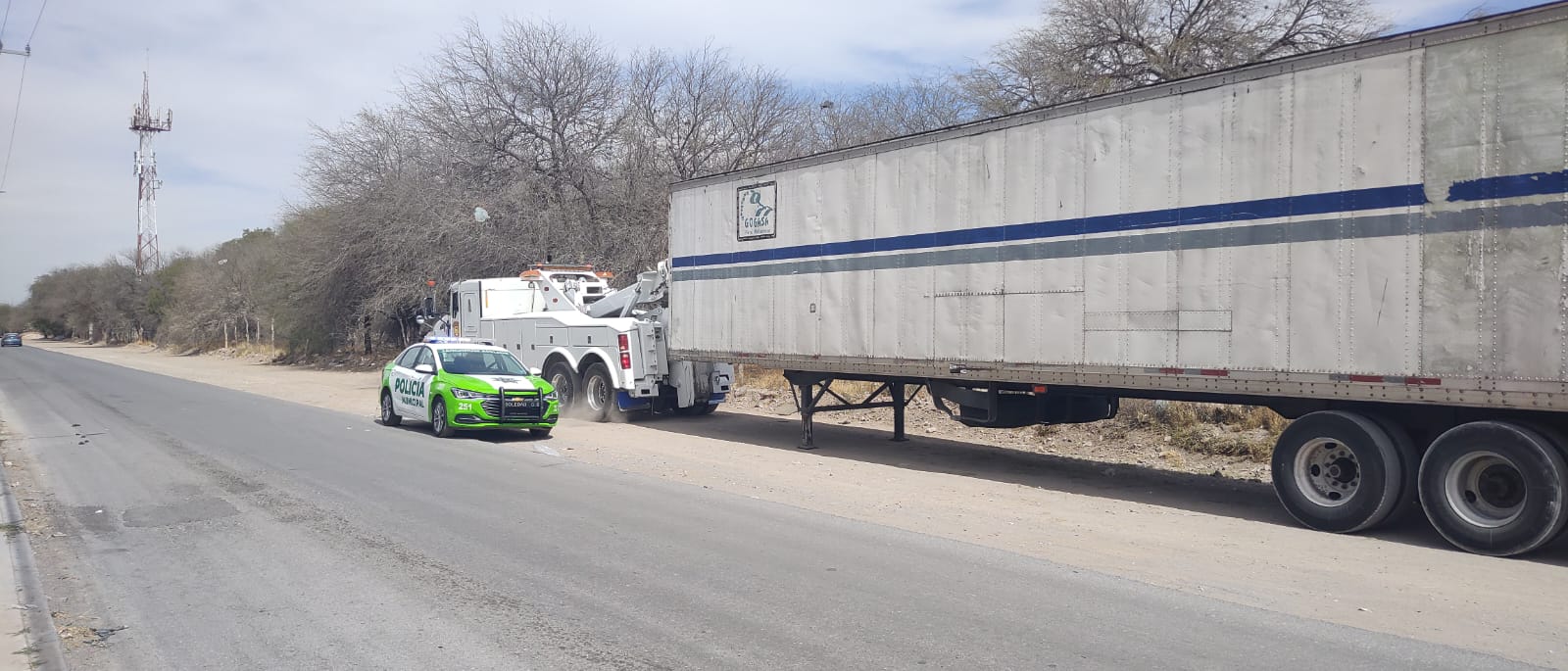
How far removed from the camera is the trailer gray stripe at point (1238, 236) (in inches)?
301

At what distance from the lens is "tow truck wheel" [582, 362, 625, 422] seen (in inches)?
712

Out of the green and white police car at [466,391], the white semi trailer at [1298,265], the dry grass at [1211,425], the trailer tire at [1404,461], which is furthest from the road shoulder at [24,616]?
the dry grass at [1211,425]

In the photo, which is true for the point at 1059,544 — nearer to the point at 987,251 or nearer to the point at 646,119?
the point at 987,251

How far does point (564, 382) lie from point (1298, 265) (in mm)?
13681

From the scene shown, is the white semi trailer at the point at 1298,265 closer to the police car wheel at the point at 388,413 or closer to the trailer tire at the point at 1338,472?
the trailer tire at the point at 1338,472

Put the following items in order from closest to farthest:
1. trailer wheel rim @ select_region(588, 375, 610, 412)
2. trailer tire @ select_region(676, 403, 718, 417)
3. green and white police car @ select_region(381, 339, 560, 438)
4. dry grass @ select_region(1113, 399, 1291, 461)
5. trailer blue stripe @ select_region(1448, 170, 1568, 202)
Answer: trailer blue stripe @ select_region(1448, 170, 1568, 202), dry grass @ select_region(1113, 399, 1291, 461), green and white police car @ select_region(381, 339, 560, 438), trailer wheel rim @ select_region(588, 375, 610, 412), trailer tire @ select_region(676, 403, 718, 417)

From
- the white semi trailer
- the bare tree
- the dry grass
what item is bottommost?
the dry grass

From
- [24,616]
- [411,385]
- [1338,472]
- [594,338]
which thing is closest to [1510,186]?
[1338,472]

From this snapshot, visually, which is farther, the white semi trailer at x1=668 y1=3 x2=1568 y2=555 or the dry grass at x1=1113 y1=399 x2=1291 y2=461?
the dry grass at x1=1113 y1=399 x2=1291 y2=461

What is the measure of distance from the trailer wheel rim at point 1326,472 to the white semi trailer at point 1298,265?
2 centimetres

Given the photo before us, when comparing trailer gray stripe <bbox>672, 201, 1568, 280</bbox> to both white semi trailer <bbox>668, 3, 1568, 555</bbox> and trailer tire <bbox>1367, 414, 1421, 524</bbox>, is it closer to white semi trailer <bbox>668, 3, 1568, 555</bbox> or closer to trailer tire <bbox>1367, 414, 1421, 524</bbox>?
white semi trailer <bbox>668, 3, 1568, 555</bbox>

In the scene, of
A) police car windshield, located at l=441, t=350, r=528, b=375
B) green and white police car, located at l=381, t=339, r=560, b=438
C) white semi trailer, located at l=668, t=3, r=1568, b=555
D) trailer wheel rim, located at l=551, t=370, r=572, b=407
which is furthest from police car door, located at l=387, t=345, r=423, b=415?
white semi trailer, located at l=668, t=3, r=1568, b=555

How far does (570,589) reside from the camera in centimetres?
660

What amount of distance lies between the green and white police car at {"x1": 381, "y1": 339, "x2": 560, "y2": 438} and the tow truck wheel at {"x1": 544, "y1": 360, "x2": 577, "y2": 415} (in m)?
2.31
